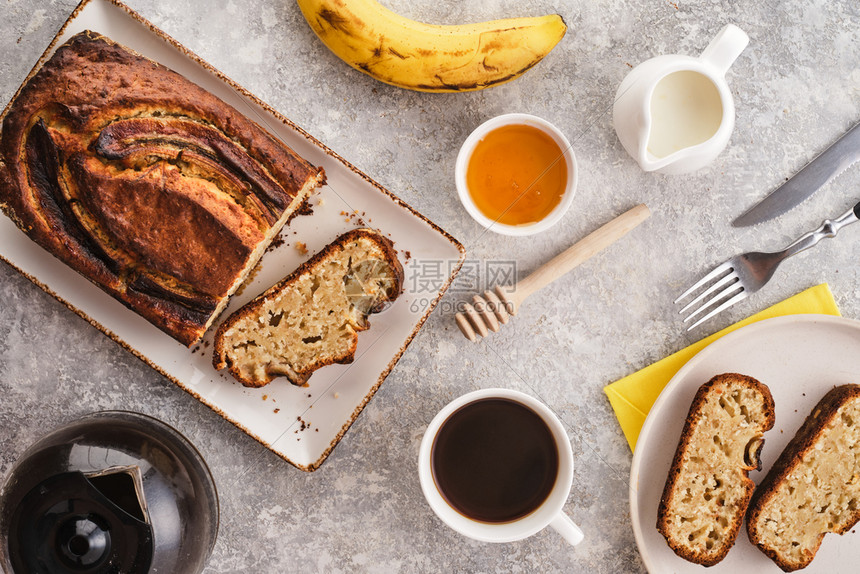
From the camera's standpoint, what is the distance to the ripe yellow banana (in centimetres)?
216

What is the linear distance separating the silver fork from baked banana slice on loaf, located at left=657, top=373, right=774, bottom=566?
28 cm

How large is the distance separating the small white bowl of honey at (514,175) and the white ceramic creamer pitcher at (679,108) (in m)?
0.29

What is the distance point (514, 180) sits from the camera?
90.5 inches

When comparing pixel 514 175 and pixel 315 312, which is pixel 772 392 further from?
pixel 315 312

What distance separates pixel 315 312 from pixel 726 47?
5.34 ft

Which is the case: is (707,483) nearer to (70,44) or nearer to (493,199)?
(493,199)

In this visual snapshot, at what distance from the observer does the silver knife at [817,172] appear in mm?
2406

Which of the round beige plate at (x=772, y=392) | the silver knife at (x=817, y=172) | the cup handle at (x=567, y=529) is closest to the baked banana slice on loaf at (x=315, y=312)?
the cup handle at (x=567, y=529)

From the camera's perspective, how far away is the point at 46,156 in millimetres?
1950

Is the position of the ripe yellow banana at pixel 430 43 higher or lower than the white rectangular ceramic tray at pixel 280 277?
higher

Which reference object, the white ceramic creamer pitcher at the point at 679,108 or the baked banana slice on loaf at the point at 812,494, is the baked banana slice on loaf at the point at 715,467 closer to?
the baked banana slice on loaf at the point at 812,494

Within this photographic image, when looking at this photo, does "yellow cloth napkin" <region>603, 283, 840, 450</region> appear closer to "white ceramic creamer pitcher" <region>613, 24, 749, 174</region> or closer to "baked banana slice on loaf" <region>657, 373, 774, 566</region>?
"baked banana slice on loaf" <region>657, 373, 774, 566</region>

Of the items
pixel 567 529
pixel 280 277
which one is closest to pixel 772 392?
pixel 567 529

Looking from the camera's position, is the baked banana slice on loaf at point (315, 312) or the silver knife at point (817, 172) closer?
the baked banana slice on loaf at point (315, 312)
